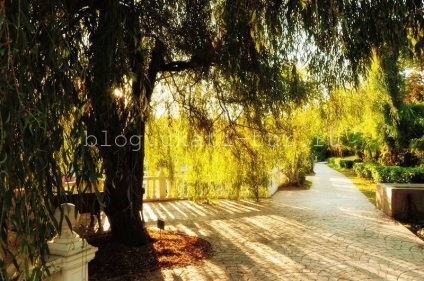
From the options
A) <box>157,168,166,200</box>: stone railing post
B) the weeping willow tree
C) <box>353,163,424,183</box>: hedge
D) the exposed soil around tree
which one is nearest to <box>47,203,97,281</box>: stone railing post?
the weeping willow tree

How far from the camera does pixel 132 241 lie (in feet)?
21.9

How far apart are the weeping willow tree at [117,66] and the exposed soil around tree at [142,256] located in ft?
1.07

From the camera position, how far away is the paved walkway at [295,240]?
570 cm

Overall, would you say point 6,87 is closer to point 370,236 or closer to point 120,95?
point 120,95

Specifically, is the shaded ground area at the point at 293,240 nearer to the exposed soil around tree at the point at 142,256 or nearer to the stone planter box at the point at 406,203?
the exposed soil around tree at the point at 142,256

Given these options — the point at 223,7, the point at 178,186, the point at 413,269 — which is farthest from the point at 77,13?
the point at 178,186

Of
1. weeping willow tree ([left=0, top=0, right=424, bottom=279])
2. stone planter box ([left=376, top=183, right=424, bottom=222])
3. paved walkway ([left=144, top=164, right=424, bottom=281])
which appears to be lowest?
paved walkway ([left=144, top=164, right=424, bottom=281])

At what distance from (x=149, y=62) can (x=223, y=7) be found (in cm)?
212

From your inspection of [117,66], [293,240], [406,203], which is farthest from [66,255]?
[406,203]

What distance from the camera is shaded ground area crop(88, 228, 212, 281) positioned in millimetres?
5730

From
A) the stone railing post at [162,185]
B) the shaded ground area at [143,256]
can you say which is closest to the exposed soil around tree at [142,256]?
the shaded ground area at [143,256]

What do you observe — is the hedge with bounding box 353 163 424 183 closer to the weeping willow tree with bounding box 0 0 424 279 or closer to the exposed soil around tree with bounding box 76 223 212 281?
the weeping willow tree with bounding box 0 0 424 279

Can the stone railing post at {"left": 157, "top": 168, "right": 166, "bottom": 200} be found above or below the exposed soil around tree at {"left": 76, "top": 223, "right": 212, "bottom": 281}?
above

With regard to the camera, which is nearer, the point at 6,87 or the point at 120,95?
the point at 6,87
